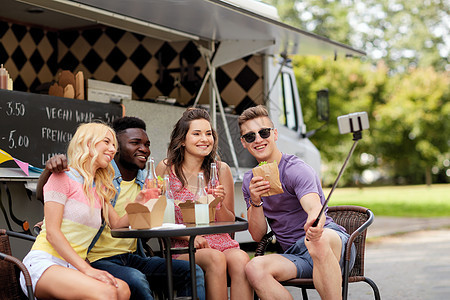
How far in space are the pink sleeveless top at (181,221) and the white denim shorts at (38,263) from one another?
32.5 inches

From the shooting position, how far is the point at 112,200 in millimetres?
3551

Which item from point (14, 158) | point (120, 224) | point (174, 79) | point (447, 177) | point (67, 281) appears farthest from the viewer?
point (447, 177)

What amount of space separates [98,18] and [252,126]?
299cm

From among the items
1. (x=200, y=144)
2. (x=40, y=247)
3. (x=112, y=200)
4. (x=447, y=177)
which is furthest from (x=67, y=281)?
(x=447, y=177)

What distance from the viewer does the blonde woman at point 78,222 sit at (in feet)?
9.47

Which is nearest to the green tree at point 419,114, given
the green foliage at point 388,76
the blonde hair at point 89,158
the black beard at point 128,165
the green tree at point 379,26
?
the green foliage at point 388,76

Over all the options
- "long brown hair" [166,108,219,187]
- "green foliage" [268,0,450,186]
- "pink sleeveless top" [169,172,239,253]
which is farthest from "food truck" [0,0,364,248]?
"green foliage" [268,0,450,186]

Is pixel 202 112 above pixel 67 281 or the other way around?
above

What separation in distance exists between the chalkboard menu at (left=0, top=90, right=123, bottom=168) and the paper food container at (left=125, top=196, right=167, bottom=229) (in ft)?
6.05

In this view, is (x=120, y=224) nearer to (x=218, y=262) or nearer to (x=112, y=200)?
(x=112, y=200)

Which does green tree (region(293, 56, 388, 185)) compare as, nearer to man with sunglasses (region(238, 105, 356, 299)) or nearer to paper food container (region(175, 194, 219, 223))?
man with sunglasses (region(238, 105, 356, 299))

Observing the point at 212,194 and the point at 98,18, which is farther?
the point at 98,18

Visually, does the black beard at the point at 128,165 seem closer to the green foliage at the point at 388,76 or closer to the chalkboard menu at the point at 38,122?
the chalkboard menu at the point at 38,122

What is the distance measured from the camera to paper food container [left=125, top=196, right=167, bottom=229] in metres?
3.01
